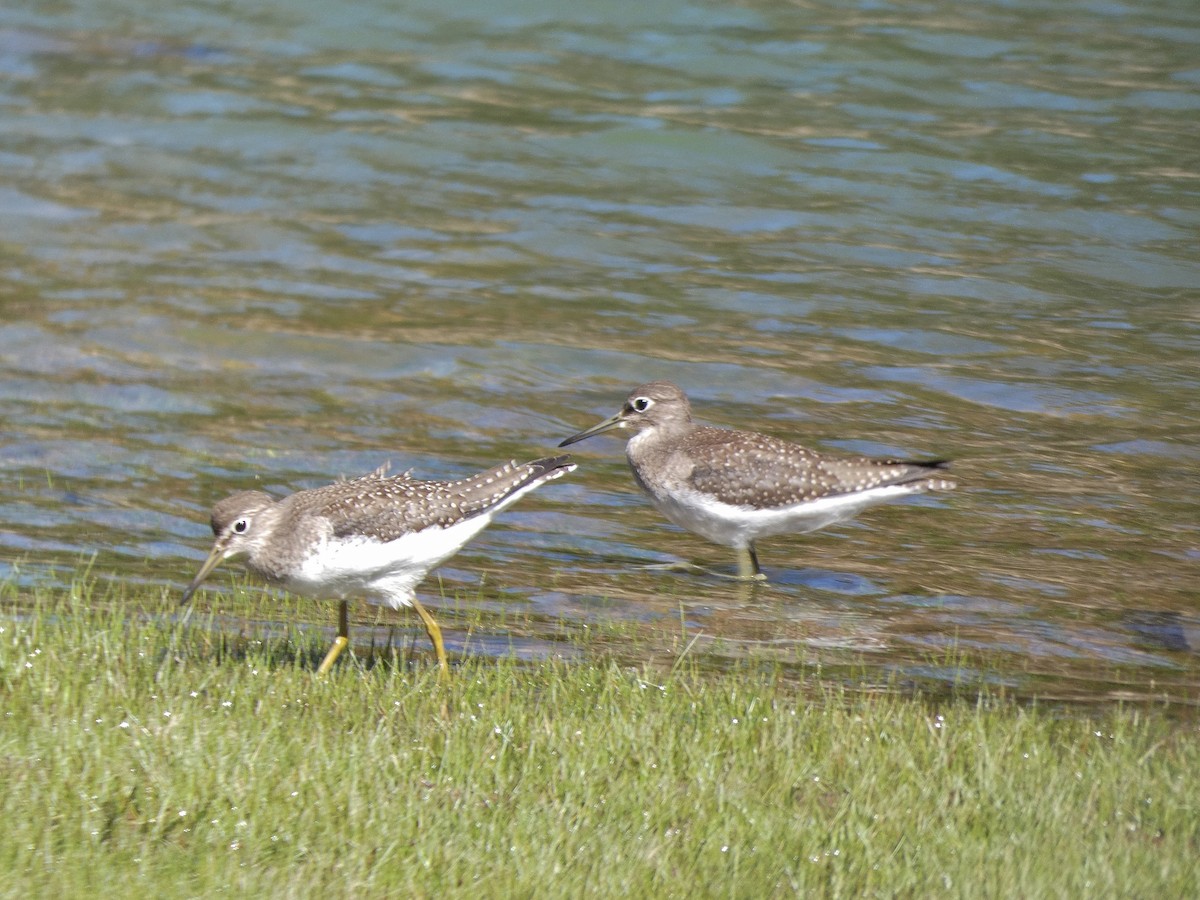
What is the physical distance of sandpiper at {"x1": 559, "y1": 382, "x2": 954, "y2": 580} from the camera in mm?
10070

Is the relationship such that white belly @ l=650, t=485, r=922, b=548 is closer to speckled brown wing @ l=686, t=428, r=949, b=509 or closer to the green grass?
speckled brown wing @ l=686, t=428, r=949, b=509

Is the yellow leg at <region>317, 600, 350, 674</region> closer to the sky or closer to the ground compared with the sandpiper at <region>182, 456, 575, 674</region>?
closer to the ground

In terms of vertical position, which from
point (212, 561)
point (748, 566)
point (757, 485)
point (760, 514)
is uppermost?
point (212, 561)

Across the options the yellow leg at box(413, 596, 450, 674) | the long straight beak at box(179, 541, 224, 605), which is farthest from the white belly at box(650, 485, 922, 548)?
the long straight beak at box(179, 541, 224, 605)

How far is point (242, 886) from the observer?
17.6 ft

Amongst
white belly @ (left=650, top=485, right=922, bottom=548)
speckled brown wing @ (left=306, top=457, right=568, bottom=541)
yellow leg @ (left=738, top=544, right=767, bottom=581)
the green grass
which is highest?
speckled brown wing @ (left=306, top=457, right=568, bottom=541)

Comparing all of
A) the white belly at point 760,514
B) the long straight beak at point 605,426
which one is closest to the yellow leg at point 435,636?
the white belly at point 760,514

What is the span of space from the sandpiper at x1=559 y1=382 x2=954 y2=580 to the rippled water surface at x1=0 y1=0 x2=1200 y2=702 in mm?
371

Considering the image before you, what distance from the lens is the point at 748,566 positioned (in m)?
10.4

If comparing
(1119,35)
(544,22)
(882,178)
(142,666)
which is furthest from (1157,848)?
(544,22)

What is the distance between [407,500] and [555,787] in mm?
2513

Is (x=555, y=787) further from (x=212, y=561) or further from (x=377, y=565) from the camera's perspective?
(x=212, y=561)

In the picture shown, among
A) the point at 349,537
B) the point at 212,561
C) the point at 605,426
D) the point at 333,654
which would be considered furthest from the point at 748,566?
the point at 212,561

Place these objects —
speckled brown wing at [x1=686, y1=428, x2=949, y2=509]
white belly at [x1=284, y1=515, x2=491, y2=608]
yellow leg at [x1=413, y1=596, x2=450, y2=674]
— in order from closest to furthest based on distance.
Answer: yellow leg at [x1=413, y1=596, x2=450, y2=674] < white belly at [x1=284, y1=515, x2=491, y2=608] < speckled brown wing at [x1=686, y1=428, x2=949, y2=509]
